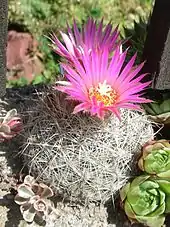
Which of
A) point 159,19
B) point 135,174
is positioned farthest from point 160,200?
point 159,19

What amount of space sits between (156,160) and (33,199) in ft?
0.96

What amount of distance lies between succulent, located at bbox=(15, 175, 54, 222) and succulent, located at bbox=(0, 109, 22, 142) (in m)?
0.15

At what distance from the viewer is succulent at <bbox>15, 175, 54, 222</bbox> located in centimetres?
156

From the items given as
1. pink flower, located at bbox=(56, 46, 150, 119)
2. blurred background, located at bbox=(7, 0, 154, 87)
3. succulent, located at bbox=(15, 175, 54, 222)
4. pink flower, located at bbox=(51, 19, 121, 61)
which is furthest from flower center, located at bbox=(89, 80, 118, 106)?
blurred background, located at bbox=(7, 0, 154, 87)

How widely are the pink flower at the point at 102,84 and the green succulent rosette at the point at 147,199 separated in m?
0.19

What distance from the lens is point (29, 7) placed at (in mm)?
3025

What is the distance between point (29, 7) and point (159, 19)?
1509 millimetres

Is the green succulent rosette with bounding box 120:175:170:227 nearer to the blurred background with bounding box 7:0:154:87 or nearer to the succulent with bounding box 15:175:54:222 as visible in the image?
the succulent with bounding box 15:175:54:222

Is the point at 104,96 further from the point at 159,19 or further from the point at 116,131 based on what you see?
the point at 159,19

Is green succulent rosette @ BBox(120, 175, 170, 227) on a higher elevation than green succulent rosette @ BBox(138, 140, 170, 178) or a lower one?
lower

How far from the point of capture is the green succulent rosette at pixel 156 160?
1.54 m

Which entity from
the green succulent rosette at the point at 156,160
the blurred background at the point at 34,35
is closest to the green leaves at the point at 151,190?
the green succulent rosette at the point at 156,160

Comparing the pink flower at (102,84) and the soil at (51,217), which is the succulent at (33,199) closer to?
the soil at (51,217)

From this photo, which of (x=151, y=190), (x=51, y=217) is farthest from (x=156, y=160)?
(x=51, y=217)
